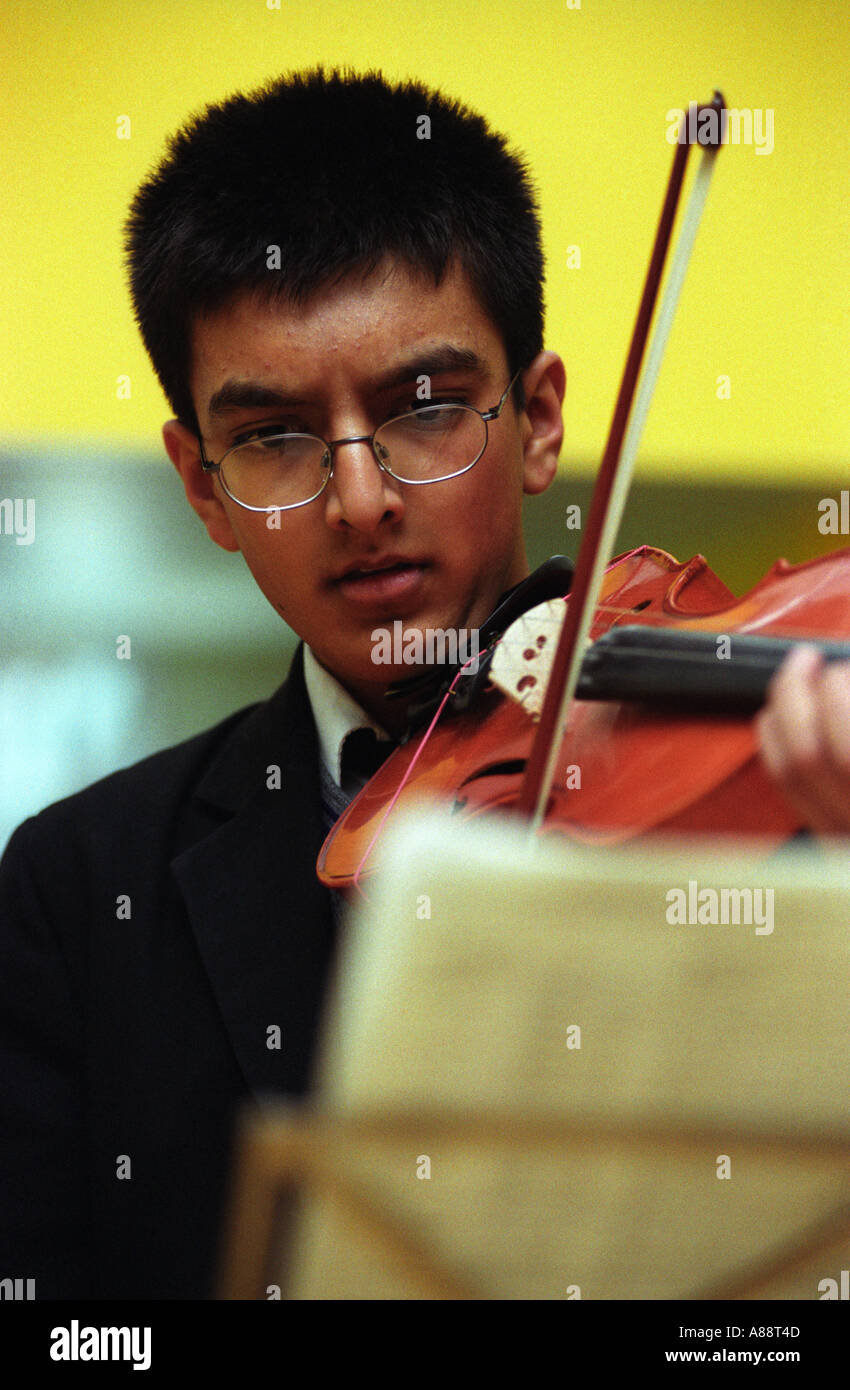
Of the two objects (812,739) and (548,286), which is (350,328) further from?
(548,286)

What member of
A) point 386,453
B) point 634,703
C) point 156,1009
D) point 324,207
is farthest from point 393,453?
point 156,1009

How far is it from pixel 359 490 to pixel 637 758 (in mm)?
269

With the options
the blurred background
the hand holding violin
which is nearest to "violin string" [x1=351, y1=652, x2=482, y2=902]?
the hand holding violin

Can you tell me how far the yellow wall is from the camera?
1.47 m

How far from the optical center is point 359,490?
25.9 inches

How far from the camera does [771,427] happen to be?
5.02 ft

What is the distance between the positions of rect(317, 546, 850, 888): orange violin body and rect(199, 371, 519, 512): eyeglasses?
0.41 feet

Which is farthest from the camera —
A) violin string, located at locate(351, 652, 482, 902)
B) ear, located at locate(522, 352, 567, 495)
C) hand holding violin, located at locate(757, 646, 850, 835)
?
ear, located at locate(522, 352, 567, 495)

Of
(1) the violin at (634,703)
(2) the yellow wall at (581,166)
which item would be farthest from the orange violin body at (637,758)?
(2) the yellow wall at (581,166)

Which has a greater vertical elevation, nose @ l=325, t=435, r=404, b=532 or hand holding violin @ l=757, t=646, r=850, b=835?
nose @ l=325, t=435, r=404, b=532

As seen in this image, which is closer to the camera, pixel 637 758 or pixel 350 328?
pixel 637 758

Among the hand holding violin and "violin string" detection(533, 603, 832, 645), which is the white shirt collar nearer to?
"violin string" detection(533, 603, 832, 645)

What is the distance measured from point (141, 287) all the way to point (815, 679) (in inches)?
24.0
